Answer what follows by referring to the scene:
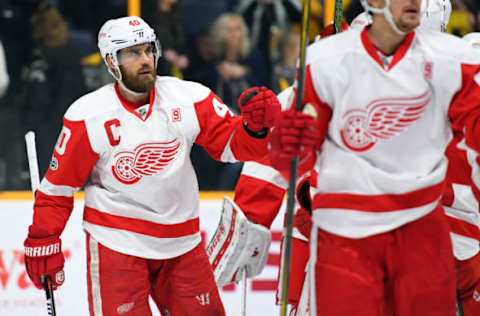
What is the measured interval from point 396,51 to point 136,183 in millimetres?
1070

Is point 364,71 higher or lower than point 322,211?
higher

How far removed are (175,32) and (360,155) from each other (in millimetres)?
2878

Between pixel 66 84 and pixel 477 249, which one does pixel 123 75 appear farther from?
pixel 66 84

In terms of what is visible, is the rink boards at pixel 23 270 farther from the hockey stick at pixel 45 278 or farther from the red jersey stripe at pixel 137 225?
the red jersey stripe at pixel 137 225

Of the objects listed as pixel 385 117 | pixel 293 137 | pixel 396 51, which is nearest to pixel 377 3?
pixel 396 51

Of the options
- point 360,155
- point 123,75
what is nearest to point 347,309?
point 360,155

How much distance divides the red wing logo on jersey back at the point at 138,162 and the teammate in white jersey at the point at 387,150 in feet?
2.43

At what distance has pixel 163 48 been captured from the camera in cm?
516

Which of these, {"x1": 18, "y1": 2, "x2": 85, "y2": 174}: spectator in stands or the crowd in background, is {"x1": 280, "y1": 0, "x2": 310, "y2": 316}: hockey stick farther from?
{"x1": 18, "y1": 2, "x2": 85, "y2": 174}: spectator in stands

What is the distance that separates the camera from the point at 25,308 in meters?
4.58

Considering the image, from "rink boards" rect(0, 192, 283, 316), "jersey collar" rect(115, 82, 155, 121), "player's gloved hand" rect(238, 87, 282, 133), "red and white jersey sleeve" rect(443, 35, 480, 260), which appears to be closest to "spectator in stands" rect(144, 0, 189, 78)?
"rink boards" rect(0, 192, 283, 316)

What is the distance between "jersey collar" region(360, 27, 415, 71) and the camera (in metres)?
2.44

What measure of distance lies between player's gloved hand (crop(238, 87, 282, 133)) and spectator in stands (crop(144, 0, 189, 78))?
2155 mm

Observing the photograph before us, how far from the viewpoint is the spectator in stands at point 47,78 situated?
5031mm
